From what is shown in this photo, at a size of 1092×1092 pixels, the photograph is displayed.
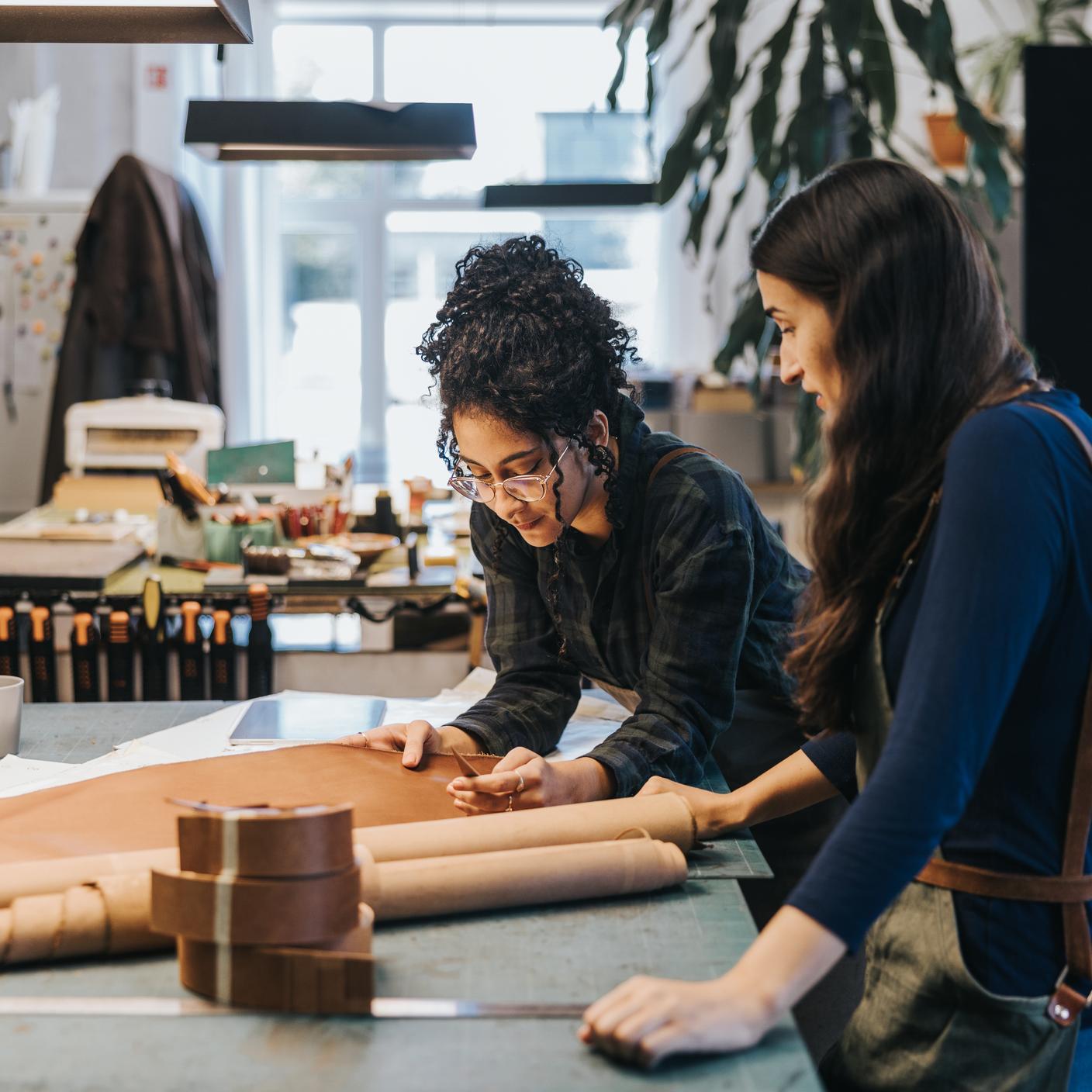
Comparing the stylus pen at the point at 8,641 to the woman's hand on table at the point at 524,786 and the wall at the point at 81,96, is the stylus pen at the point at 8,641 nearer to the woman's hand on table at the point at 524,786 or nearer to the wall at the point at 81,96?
the woman's hand on table at the point at 524,786

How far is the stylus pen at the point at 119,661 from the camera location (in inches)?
97.7

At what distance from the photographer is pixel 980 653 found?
0.99m

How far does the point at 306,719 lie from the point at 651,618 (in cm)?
51

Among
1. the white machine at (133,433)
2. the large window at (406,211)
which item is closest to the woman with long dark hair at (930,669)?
the white machine at (133,433)

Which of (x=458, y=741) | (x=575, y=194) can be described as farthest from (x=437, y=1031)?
(x=575, y=194)

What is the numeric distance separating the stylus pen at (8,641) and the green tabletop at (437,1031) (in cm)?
159

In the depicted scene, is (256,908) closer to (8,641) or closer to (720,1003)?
(720,1003)

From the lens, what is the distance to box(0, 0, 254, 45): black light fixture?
1802 millimetres

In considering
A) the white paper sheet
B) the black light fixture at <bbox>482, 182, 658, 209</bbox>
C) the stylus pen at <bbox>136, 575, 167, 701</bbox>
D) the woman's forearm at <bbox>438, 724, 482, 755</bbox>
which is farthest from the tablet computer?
the black light fixture at <bbox>482, 182, 658, 209</bbox>

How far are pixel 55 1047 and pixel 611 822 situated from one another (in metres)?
0.56

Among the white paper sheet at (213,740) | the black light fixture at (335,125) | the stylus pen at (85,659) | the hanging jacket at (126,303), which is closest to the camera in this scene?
the white paper sheet at (213,740)

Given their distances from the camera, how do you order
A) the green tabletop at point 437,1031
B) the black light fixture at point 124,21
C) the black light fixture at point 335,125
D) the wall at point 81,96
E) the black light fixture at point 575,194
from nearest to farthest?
1. the green tabletop at point 437,1031
2. the black light fixture at point 124,21
3. the black light fixture at point 335,125
4. the black light fixture at point 575,194
5. the wall at point 81,96

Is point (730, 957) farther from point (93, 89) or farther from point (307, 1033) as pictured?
point (93, 89)

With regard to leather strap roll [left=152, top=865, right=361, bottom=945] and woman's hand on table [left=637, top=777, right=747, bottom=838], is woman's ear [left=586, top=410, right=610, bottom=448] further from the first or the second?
leather strap roll [left=152, top=865, right=361, bottom=945]
